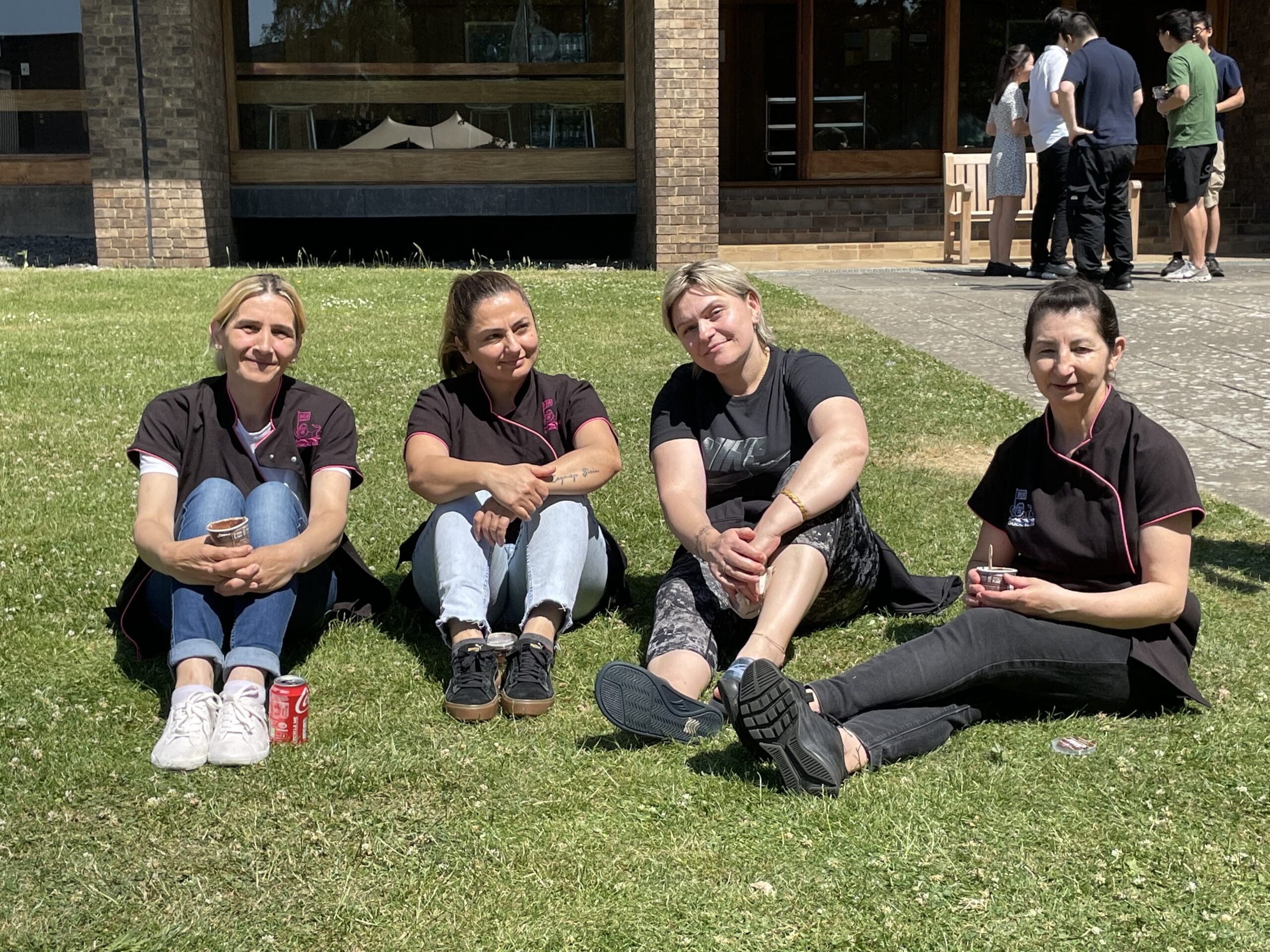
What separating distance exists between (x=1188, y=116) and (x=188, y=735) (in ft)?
37.8

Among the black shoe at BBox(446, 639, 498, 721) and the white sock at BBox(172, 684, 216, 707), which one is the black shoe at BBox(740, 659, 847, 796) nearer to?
the black shoe at BBox(446, 639, 498, 721)

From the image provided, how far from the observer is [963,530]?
5.61 metres

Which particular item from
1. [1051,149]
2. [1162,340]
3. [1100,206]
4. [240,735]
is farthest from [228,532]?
[1051,149]

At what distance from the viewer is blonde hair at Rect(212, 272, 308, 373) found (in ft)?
13.4

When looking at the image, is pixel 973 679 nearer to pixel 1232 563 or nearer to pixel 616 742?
pixel 616 742

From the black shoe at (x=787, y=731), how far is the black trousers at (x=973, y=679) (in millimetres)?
219

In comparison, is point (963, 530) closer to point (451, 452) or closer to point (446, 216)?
point (451, 452)

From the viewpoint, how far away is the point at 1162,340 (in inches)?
368

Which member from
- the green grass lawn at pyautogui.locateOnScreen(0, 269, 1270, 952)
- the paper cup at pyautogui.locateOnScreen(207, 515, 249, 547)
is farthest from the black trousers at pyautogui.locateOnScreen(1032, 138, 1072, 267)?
the paper cup at pyautogui.locateOnScreen(207, 515, 249, 547)

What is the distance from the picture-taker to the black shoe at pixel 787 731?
10.4 ft

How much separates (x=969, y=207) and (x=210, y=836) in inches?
557

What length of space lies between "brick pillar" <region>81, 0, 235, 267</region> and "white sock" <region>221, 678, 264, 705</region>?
1253 centimetres

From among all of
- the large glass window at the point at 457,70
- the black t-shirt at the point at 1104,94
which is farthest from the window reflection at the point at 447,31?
the black t-shirt at the point at 1104,94

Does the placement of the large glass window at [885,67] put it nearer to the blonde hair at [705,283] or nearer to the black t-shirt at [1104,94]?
the black t-shirt at [1104,94]
